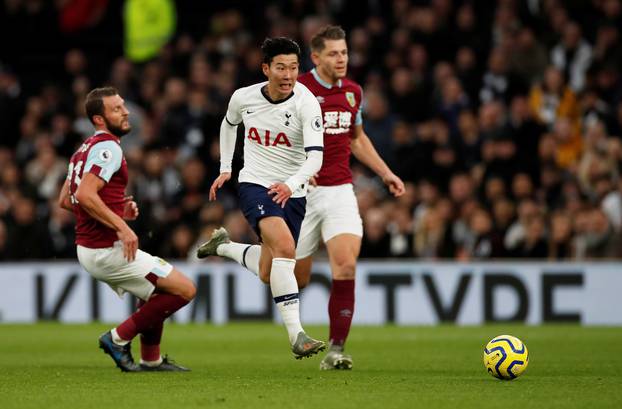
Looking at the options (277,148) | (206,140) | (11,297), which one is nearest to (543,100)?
(206,140)

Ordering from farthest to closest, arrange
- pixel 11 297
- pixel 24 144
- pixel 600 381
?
pixel 24 144
pixel 11 297
pixel 600 381

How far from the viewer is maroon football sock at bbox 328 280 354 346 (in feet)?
31.7

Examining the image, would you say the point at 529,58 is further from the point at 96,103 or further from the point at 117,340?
the point at 117,340

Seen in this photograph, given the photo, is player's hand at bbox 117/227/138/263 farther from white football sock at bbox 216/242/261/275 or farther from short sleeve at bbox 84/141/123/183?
white football sock at bbox 216/242/261/275

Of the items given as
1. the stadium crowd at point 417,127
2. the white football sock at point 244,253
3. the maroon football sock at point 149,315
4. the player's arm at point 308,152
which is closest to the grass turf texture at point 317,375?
the maroon football sock at point 149,315

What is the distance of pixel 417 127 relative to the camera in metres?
18.4

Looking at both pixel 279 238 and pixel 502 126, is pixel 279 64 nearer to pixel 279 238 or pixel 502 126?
pixel 279 238

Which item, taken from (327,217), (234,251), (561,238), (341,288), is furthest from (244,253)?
(561,238)

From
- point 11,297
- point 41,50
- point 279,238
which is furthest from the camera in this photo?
point 41,50

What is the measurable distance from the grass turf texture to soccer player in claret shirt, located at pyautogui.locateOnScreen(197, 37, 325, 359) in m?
0.70

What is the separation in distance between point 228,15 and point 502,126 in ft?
19.2

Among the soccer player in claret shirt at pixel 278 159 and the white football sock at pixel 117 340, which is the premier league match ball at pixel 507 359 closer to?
the soccer player in claret shirt at pixel 278 159

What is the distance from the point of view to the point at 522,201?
52.9 ft

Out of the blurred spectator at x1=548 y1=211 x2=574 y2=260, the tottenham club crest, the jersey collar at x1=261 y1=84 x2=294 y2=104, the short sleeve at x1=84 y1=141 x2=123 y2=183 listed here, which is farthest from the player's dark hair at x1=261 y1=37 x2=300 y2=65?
the blurred spectator at x1=548 y1=211 x2=574 y2=260
